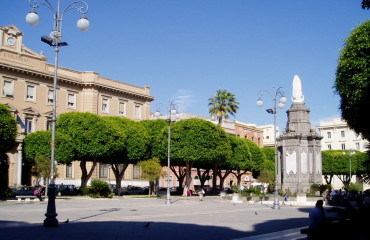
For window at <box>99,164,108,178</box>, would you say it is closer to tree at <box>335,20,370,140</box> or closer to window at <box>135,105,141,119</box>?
window at <box>135,105,141,119</box>

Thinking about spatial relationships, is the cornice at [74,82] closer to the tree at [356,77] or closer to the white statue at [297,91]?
the white statue at [297,91]

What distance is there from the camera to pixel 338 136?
105m

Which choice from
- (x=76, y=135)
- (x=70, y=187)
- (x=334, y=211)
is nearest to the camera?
(x=334, y=211)

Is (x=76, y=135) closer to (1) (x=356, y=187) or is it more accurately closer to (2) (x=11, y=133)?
(2) (x=11, y=133)

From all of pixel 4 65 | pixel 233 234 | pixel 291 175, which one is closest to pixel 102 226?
pixel 233 234

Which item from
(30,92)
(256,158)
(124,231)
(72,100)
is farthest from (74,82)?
(124,231)

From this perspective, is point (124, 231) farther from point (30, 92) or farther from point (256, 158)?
point (256, 158)

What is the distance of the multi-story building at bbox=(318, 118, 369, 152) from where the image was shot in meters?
102

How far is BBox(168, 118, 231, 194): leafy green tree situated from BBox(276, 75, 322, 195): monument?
9.94 m

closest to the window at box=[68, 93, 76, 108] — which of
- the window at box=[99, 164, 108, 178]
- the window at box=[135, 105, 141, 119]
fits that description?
the window at box=[99, 164, 108, 178]

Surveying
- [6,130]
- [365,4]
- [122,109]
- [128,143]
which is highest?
[122,109]

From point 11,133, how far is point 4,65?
12.7m

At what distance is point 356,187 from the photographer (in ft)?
143

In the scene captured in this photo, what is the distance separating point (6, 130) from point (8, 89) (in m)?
13.0
